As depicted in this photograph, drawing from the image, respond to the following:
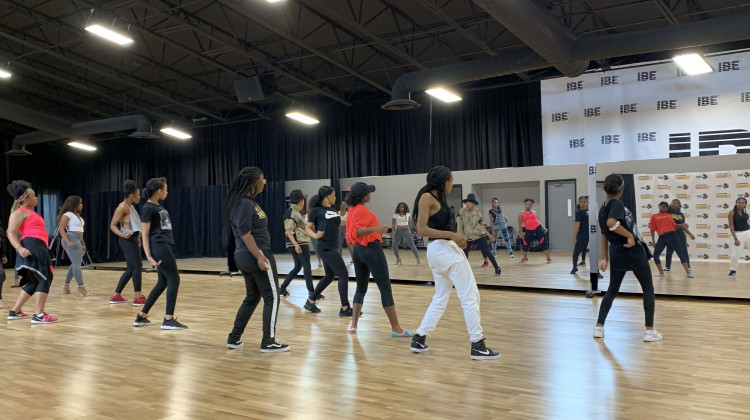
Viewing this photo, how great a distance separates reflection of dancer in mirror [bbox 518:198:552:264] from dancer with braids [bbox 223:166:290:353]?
6400 millimetres

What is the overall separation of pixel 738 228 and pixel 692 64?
8.62ft

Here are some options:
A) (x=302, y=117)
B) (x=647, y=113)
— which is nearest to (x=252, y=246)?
(x=647, y=113)

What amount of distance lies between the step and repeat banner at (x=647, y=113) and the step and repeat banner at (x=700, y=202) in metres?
0.82

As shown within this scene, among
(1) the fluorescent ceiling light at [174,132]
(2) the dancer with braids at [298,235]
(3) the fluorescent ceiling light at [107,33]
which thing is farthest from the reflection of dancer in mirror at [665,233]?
(1) the fluorescent ceiling light at [174,132]

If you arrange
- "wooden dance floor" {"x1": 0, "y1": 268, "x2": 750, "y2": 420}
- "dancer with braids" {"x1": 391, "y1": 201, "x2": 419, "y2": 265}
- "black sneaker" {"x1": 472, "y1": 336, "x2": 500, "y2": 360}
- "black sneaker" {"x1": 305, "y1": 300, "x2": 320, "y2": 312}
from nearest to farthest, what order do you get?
"wooden dance floor" {"x1": 0, "y1": 268, "x2": 750, "y2": 420} → "black sneaker" {"x1": 472, "y1": 336, "x2": 500, "y2": 360} → "black sneaker" {"x1": 305, "y1": 300, "x2": 320, "y2": 312} → "dancer with braids" {"x1": 391, "y1": 201, "x2": 419, "y2": 265}

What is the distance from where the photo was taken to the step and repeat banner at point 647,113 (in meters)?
9.41

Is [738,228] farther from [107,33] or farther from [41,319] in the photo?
[107,33]

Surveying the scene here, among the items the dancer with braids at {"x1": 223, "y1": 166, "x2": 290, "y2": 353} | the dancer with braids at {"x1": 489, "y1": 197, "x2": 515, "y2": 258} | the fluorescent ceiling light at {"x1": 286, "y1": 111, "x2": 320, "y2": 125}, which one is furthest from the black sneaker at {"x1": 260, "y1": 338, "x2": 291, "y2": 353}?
the fluorescent ceiling light at {"x1": 286, "y1": 111, "x2": 320, "y2": 125}

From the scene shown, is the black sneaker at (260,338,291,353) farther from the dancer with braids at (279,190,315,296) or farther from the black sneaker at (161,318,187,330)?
the dancer with braids at (279,190,315,296)

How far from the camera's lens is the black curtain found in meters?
12.2

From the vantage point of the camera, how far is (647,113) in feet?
33.2

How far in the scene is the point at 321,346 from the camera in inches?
197

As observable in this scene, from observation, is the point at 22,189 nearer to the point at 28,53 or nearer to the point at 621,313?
the point at 621,313

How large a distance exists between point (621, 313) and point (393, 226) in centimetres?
498
